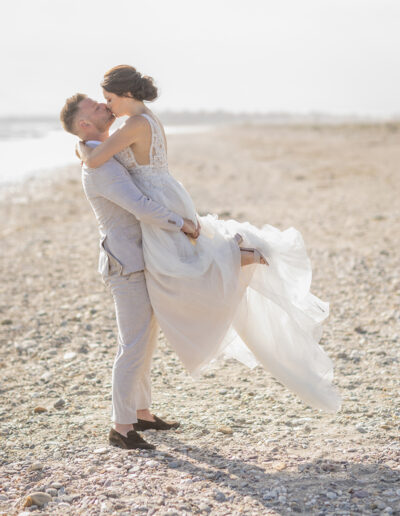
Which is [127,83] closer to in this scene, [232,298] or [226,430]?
[232,298]

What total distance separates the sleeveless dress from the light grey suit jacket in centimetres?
9

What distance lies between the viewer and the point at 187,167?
23.6 m

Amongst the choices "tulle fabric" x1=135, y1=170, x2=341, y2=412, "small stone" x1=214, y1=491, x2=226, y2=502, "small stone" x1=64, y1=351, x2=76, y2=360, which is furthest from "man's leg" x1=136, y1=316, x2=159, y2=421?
"small stone" x1=64, y1=351, x2=76, y2=360

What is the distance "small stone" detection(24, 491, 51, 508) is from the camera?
362 centimetres

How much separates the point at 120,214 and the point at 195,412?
1.67 meters

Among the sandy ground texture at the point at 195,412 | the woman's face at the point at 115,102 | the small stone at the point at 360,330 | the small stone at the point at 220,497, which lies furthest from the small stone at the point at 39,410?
the small stone at the point at 360,330

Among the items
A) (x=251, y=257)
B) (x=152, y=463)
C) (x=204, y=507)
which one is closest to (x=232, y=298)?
(x=251, y=257)

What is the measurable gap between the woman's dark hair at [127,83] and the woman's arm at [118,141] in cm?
15

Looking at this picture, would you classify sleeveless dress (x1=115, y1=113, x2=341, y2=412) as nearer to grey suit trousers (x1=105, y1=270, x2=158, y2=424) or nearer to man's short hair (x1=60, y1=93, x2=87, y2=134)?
grey suit trousers (x1=105, y1=270, x2=158, y2=424)

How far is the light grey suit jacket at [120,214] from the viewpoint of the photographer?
150 inches

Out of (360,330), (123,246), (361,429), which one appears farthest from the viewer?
(360,330)

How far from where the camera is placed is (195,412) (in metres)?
4.88

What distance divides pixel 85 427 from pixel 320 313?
180 centimetres

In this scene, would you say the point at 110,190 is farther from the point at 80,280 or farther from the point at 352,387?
the point at 80,280
